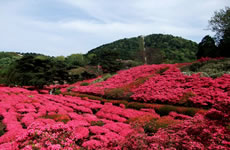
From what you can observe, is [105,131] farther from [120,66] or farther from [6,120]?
[120,66]

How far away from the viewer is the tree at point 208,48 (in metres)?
20.2

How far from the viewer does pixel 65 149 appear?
3.32 metres

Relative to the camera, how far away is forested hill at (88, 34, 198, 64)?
37.9 metres

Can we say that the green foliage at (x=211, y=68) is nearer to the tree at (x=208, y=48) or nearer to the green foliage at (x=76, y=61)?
the tree at (x=208, y=48)

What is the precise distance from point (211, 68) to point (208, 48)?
293 inches

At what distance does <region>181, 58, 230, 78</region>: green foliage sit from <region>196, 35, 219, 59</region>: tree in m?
4.90

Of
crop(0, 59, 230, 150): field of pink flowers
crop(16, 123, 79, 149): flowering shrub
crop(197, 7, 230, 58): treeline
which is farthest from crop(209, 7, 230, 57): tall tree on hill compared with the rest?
crop(16, 123, 79, 149): flowering shrub

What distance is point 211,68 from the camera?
1453 cm

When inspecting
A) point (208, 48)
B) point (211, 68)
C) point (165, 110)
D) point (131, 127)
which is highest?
point (208, 48)

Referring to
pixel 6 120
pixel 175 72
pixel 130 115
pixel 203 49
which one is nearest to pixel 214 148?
pixel 130 115

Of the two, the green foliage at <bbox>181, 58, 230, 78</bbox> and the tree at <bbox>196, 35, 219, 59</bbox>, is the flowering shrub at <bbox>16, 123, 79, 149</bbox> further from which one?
the tree at <bbox>196, 35, 219, 59</bbox>

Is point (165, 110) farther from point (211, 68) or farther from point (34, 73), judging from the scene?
point (34, 73)

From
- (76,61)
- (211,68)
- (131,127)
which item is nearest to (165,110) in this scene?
(131,127)

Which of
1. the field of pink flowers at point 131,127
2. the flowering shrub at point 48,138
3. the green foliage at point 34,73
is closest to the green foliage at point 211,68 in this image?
the field of pink flowers at point 131,127
